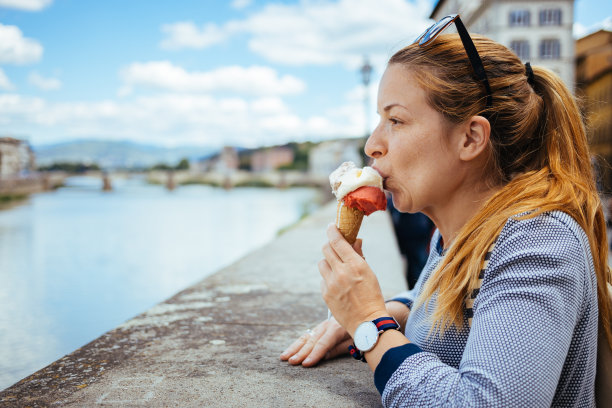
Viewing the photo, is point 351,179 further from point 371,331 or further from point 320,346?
point 320,346

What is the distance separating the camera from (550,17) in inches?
699

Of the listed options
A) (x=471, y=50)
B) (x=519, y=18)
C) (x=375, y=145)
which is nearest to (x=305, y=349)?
(x=375, y=145)

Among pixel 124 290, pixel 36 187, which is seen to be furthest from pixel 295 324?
pixel 36 187

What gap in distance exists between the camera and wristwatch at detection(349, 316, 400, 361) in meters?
1.29

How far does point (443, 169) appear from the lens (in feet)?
4.53

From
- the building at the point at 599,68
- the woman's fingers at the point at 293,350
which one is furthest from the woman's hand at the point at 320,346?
the building at the point at 599,68

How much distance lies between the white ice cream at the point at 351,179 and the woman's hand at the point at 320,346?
56cm

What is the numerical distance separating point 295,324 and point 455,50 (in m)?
1.66

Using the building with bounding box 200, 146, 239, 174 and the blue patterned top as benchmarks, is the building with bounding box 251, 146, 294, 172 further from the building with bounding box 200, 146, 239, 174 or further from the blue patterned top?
the blue patterned top

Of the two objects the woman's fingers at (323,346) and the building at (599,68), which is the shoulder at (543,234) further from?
the building at (599,68)

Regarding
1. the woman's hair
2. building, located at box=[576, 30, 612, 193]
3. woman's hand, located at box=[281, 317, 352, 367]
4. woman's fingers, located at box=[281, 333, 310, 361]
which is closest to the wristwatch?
the woman's hair

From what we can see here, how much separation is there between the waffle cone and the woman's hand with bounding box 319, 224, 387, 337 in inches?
4.8

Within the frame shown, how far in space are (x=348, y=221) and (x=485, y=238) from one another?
45 cm

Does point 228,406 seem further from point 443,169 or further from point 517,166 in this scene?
point 517,166
